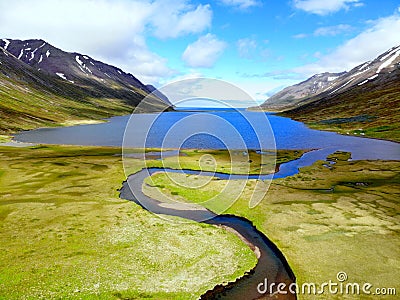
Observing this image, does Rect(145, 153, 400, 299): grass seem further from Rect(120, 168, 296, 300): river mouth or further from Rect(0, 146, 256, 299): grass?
Rect(0, 146, 256, 299): grass

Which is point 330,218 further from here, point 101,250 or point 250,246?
point 101,250

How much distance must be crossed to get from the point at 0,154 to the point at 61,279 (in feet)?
284

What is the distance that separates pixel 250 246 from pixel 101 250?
19.3m

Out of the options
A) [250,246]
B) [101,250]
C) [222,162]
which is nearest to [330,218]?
[250,246]

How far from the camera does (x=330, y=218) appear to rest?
45844mm

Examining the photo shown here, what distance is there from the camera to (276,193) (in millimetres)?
60312

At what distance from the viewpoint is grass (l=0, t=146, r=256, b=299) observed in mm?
28328

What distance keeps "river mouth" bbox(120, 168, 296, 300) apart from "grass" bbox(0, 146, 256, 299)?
4.44 ft

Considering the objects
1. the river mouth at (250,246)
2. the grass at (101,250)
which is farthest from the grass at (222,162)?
the grass at (101,250)

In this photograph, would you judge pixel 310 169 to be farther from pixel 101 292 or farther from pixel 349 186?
pixel 101 292

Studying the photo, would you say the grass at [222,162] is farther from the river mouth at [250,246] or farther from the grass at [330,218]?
the river mouth at [250,246]

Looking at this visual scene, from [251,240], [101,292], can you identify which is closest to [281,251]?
[251,240]

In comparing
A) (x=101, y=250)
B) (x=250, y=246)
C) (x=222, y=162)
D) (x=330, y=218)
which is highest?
(x=222, y=162)

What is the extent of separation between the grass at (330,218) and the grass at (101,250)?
24.8 ft
